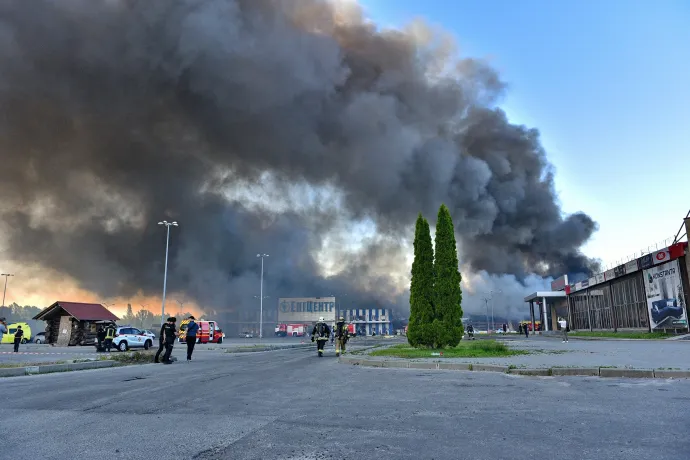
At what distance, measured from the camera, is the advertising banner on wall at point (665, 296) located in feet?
142

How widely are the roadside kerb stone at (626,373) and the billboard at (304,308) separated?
154993 millimetres

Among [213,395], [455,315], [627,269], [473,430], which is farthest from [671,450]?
[627,269]

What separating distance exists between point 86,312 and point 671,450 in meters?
44.2

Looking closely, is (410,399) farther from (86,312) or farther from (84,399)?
(86,312)

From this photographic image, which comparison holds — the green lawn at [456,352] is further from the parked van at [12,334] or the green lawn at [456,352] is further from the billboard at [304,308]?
the billboard at [304,308]

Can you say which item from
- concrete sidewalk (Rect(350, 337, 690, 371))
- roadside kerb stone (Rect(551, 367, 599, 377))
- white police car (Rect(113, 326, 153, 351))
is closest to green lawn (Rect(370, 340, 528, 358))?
concrete sidewalk (Rect(350, 337, 690, 371))

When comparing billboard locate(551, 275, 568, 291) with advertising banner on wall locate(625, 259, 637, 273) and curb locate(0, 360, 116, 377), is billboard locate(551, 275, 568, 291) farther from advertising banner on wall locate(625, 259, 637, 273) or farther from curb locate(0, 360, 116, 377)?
curb locate(0, 360, 116, 377)

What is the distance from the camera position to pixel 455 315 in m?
23.8

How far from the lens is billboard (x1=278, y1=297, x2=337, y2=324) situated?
166375mm

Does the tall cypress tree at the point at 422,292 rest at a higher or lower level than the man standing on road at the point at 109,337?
higher

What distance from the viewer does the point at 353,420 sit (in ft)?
20.7

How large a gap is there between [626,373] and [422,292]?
13283mm

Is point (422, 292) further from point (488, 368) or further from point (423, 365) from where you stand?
point (488, 368)

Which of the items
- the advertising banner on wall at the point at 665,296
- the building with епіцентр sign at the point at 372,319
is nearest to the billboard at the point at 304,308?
the building with епіцентр sign at the point at 372,319
